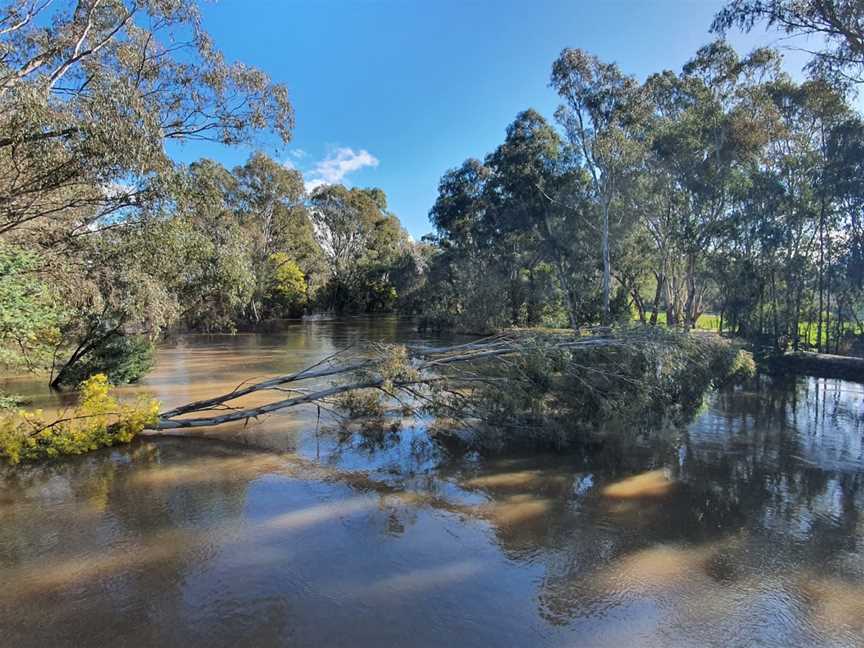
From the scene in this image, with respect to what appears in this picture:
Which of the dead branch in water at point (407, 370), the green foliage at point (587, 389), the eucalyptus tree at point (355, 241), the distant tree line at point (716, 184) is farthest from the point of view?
the eucalyptus tree at point (355, 241)

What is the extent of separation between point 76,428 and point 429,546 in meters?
6.36

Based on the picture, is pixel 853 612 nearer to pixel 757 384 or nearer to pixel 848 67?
pixel 848 67

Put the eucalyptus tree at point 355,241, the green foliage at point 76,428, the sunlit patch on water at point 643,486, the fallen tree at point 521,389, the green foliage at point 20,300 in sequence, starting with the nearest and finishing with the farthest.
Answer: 1. the green foliage at point 20,300
2. the sunlit patch on water at point 643,486
3. the green foliage at point 76,428
4. the fallen tree at point 521,389
5. the eucalyptus tree at point 355,241

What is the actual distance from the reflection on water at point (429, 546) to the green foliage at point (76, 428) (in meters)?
0.31

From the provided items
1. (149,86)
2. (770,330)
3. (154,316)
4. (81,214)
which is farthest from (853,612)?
(770,330)

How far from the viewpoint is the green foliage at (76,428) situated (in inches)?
299

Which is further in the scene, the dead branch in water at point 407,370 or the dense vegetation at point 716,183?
the dense vegetation at point 716,183

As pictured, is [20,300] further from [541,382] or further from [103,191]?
[541,382]

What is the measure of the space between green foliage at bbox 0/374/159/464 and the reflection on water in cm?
31

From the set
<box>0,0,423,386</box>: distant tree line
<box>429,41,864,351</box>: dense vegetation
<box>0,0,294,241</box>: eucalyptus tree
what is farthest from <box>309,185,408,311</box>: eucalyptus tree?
<box>0,0,294,241</box>: eucalyptus tree

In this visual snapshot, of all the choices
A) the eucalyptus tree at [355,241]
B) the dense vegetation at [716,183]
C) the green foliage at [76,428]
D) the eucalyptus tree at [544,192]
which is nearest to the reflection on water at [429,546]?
the green foliage at [76,428]

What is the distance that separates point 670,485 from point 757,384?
39.4 ft

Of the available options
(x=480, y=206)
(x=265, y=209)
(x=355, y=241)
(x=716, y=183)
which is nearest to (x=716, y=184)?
(x=716, y=183)

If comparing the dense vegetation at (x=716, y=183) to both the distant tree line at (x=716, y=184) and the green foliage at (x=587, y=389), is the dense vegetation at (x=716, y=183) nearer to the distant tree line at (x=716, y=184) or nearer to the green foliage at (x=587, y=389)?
the distant tree line at (x=716, y=184)
